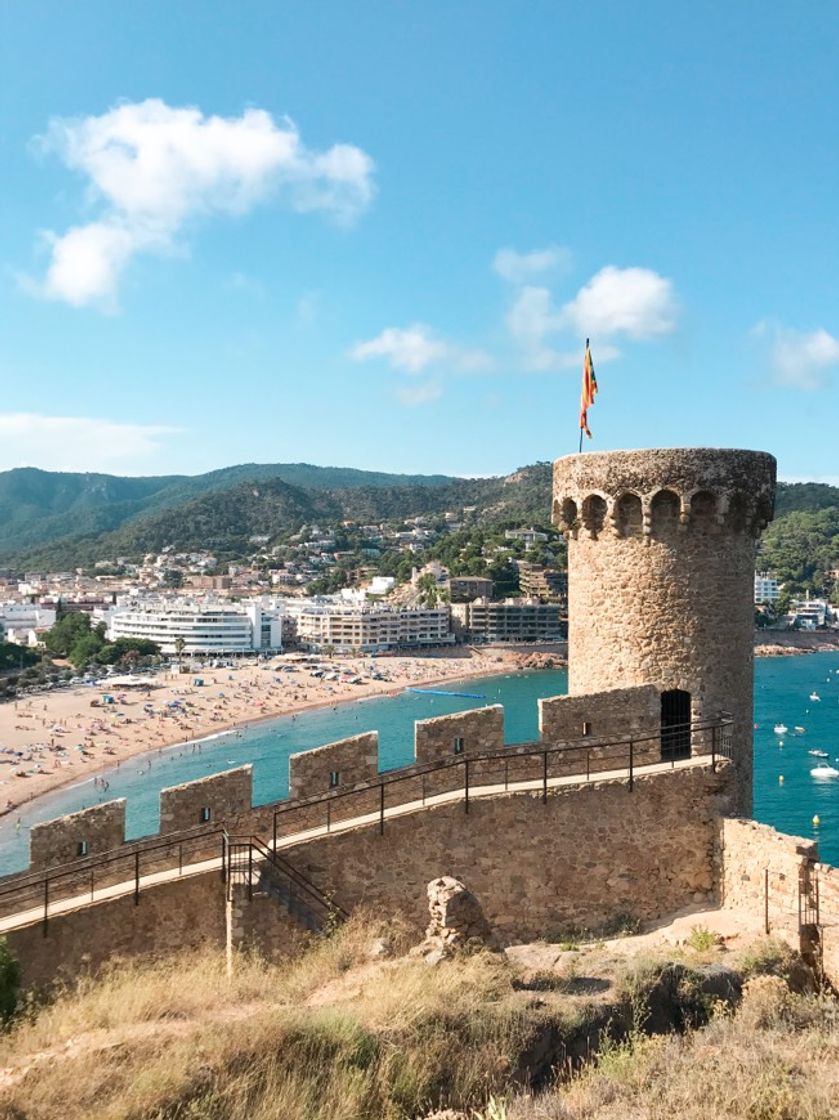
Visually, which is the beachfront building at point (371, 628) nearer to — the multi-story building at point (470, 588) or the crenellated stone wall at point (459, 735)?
the multi-story building at point (470, 588)

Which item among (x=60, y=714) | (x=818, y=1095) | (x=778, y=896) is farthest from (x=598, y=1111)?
(x=60, y=714)

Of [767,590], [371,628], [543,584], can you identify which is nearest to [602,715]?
[371,628]

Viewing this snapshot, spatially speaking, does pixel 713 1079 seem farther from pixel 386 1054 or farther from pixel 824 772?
pixel 824 772

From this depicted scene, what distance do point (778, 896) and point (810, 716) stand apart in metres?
80.4

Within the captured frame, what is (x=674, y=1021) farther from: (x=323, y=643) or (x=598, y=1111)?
(x=323, y=643)

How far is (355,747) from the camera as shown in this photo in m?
11.7

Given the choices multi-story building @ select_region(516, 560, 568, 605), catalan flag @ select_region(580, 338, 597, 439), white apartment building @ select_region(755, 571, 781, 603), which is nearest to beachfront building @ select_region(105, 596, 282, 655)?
multi-story building @ select_region(516, 560, 568, 605)

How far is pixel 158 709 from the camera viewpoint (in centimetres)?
8469

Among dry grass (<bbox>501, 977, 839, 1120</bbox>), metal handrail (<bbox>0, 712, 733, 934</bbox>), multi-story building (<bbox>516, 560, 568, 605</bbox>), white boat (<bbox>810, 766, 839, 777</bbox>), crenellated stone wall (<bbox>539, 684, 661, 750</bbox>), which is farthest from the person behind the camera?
multi-story building (<bbox>516, 560, 568, 605</bbox>)

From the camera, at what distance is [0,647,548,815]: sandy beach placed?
62.3 m

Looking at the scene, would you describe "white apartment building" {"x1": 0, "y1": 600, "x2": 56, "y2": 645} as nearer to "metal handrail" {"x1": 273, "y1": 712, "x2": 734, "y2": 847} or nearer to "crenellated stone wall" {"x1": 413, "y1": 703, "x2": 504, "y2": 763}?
"metal handrail" {"x1": 273, "y1": 712, "x2": 734, "y2": 847}

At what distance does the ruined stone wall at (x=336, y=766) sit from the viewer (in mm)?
11359

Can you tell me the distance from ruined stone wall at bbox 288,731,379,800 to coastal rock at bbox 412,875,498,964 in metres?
2.78

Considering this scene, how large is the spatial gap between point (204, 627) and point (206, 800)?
429 ft
